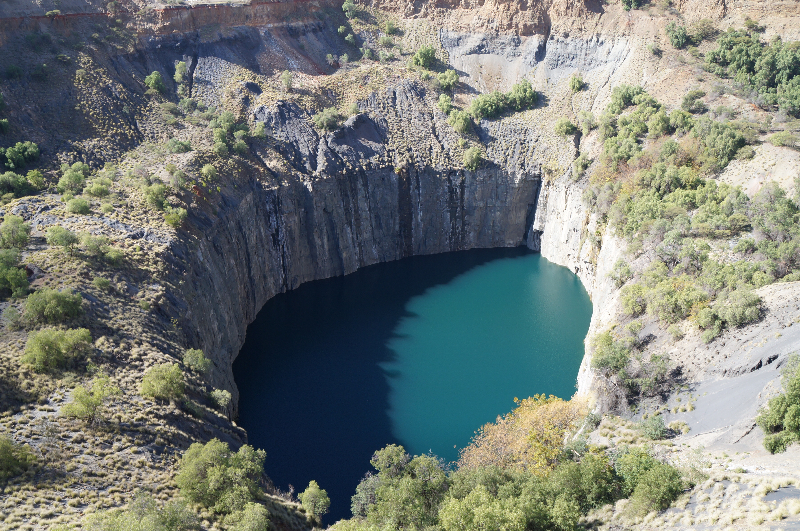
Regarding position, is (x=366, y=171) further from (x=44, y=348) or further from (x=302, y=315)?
(x=44, y=348)

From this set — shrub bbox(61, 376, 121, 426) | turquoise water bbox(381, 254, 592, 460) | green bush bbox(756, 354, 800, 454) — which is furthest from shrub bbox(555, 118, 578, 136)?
shrub bbox(61, 376, 121, 426)

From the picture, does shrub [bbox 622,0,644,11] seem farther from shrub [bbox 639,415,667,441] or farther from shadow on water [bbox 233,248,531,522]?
shrub [bbox 639,415,667,441]

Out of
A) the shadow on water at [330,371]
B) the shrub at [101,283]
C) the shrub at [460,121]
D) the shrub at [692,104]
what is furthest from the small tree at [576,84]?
the shrub at [101,283]

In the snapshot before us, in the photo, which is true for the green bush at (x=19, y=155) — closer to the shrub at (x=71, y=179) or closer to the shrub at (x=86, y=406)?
the shrub at (x=71, y=179)

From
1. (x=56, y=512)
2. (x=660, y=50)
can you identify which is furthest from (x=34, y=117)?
(x=660, y=50)

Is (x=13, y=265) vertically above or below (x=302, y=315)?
above

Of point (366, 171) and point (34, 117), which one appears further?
point (366, 171)
